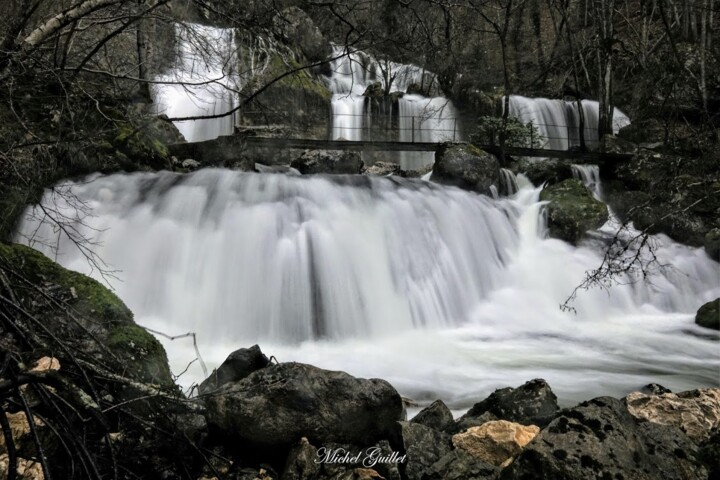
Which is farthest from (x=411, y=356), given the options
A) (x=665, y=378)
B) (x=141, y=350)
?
(x=141, y=350)

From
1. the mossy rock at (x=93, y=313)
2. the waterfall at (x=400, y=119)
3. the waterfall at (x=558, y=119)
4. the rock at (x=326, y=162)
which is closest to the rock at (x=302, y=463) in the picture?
the mossy rock at (x=93, y=313)

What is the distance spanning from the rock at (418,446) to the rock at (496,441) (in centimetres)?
11

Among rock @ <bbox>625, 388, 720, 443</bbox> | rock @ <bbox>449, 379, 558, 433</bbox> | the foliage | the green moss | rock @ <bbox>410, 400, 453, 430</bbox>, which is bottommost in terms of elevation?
rock @ <bbox>410, 400, 453, 430</bbox>

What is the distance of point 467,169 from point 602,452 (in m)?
11.8

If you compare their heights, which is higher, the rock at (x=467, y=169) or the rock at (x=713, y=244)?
the rock at (x=467, y=169)

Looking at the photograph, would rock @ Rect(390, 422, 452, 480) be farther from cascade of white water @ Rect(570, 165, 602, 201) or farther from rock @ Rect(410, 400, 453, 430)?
cascade of white water @ Rect(570, 165, 602, 201)

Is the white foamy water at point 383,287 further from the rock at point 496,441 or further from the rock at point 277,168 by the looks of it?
the rock at point 277,168

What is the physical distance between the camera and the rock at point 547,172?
14.9 metres

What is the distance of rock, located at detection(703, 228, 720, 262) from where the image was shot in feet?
37.8

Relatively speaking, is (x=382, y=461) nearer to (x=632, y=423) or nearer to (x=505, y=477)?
(x=505, y=477)

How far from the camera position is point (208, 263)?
25.9ft

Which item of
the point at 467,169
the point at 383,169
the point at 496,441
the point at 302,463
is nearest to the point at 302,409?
the point at 302,463

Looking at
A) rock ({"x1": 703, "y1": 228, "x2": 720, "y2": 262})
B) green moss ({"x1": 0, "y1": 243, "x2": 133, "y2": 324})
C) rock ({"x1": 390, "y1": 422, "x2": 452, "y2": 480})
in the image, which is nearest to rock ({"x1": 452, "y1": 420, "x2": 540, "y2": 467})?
rock ({"x1": 390, "y1": 422, "x2": 452, "y2": 480})

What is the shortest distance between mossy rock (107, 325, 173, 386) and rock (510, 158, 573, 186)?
13.3m
